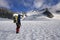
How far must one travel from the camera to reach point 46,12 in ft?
345

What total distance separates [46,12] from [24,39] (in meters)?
97.3

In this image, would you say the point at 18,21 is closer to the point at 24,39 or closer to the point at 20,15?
the point at 20,15

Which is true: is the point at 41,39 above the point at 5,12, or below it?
below

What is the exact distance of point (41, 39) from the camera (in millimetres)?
8398

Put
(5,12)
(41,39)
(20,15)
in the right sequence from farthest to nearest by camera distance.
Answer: (5,12) → (20,15) → (41,39)

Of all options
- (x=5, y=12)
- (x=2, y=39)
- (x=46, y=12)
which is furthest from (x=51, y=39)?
(x=46, y=12)

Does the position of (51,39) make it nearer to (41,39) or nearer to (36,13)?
(41,39)

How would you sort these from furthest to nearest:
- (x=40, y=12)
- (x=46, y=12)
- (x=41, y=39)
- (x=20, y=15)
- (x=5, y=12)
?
(x=40, y=12), (x=46, y=12), (x=5, y=12), (x=20, y=15), (x=41, y=39)

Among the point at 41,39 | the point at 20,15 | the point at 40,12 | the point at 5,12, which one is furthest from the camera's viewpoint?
the point at 40,12

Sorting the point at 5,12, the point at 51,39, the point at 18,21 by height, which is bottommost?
the point at 51,39

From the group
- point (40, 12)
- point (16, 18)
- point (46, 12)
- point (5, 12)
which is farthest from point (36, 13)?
point (16, 18)

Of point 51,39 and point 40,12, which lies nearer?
point 51,39

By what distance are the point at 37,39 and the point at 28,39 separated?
0.42 m

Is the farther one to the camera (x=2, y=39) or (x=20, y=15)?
(x=20, y=15)
